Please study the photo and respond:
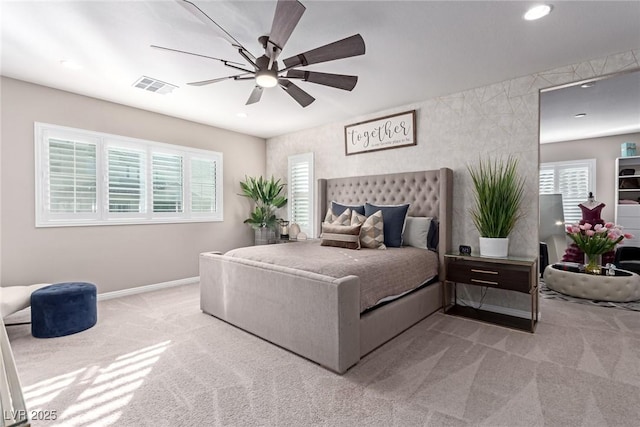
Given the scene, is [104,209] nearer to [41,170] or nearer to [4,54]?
[41,170]

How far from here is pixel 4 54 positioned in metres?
2.81

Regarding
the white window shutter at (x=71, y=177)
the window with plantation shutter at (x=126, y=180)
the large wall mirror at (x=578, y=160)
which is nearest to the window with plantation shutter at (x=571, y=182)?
the large wall mirror at (x=578, y=160)

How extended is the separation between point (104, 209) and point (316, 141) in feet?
10.7

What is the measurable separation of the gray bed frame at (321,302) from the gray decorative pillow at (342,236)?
2.75ft

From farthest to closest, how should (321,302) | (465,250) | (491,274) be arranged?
(465,250) → (491,274) → (321,302)

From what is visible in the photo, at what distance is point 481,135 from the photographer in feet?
11.6

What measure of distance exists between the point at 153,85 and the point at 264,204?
2.65 meters

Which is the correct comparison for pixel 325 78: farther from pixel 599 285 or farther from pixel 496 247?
pixel 599 285

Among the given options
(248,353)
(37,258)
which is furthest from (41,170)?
(248,353)

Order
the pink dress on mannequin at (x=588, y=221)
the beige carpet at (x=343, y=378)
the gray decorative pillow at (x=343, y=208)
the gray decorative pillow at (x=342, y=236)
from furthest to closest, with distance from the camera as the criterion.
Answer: the pink dress on mannequin at (x=588, y=221)
the gray decorative pillow at (x=343, y=208)
the gray decorative pillow at (x=342, y=236)
the beige carpet at (x=343, y=378)

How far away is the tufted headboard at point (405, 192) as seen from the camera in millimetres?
3604

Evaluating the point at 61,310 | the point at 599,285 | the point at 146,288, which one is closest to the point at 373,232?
the point at 599,285

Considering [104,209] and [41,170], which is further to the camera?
[104,209]

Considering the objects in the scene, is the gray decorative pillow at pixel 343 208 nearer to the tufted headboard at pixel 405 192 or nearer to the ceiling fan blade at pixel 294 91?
the tufted headboard at pixel 405 192
